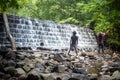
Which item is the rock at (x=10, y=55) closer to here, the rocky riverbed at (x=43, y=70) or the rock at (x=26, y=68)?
the rocky riverbed at (x=43, y=70)

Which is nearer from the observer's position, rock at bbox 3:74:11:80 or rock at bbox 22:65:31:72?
rock at bbox 3:74:11:80

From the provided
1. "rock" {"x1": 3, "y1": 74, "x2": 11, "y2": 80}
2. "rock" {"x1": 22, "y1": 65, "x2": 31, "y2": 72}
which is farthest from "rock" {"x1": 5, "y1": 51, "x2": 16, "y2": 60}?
"rock" {"x1": 3, "y1": 74, "x2": 11, "y2": 80}

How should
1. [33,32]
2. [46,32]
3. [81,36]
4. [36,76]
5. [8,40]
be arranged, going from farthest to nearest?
[81,36] < [46,32] < [33,32] < [8,40] < [36,76]

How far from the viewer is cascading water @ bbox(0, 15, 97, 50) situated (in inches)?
681

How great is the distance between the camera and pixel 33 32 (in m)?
19.0

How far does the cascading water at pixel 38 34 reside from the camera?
17297mm

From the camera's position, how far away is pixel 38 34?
19.3m

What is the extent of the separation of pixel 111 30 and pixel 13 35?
407 inches

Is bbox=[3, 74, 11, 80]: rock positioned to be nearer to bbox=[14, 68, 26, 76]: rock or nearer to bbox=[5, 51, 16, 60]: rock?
bbox=[14, 68, 26, 76]: rock

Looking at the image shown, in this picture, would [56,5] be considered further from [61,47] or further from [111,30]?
[61,47]

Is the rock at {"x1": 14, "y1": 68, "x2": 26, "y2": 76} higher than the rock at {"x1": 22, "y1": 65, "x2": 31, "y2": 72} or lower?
higher

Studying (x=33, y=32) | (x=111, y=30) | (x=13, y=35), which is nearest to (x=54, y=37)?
(x=33, y=32)

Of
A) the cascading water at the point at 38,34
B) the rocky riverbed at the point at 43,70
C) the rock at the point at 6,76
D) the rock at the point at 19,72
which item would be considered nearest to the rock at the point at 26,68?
the rocky riverbed at the point at 43,70

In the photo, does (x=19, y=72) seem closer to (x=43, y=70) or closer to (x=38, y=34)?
(x=43, y=70)
